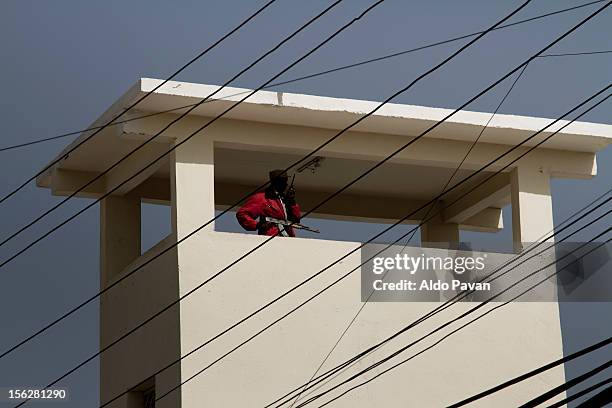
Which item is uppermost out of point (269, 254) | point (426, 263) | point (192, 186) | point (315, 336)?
point (192, 186)

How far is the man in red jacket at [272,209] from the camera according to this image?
17031 mm

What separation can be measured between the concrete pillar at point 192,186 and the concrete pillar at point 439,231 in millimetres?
4477

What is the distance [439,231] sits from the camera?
66.2ft

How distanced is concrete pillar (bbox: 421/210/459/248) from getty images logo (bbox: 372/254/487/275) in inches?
88.8

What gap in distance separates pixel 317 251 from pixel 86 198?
3.47m

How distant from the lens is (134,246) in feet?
61.1

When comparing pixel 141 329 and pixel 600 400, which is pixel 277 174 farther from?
pixel 600 400

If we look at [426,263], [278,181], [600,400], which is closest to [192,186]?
[278,181]

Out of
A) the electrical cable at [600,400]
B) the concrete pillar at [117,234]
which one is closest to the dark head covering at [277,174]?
the concrete pillar at [117,234]

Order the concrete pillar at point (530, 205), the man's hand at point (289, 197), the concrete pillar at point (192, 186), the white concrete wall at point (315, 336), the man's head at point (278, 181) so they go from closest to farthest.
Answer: the white concrete wall at point (315, 336)
the concrete pillar at point (192, 186)
the man's head at point (278, 181)
the man's hand at point (289, 197)
the concrete pillar at point (530, 205)

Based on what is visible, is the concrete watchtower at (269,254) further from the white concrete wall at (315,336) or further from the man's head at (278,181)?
the man's head at (278,181)

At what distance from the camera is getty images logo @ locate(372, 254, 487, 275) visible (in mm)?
17297

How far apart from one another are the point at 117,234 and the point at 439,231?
13.7 ft

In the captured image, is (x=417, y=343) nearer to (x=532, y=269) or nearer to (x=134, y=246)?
(x=532, y=269)
